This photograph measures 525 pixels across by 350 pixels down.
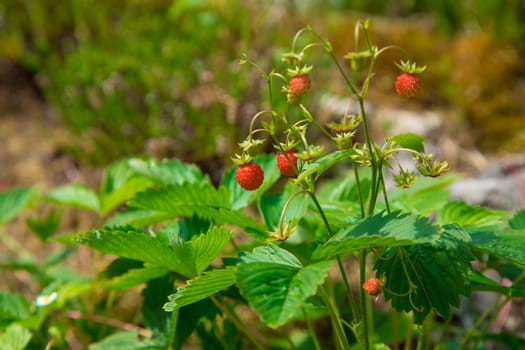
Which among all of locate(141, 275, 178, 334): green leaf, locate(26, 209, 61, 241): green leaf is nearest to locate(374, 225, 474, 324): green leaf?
locate(141, 275, 178, 334): green leaf

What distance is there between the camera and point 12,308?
1404 mm

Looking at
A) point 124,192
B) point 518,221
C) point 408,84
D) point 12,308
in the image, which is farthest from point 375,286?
point 12,308

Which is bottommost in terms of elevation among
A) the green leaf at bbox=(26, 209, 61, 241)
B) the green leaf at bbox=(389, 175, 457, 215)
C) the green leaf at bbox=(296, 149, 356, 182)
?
the green leaf at bbox=(26, 209, 61, 241)

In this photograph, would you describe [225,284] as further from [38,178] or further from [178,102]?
[38,178]

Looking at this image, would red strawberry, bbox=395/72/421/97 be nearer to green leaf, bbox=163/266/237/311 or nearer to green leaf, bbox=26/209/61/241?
green leaf, bbox=163/266/237/311

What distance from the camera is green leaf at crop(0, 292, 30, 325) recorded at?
137 centimetres

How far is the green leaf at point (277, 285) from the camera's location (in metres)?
0.77

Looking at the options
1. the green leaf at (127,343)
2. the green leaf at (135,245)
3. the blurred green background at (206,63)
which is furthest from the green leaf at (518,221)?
the blurred green background at (206,63)

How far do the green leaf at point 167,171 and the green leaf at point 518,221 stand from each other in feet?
2.07

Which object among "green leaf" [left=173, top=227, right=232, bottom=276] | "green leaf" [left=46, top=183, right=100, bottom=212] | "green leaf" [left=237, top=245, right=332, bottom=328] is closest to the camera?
"green leaf" [left=237, top=245, right=332, bottom=328]

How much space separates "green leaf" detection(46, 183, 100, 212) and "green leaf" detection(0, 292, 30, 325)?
0.93 feet

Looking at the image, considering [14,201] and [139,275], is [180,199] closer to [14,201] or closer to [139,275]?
[139,275]

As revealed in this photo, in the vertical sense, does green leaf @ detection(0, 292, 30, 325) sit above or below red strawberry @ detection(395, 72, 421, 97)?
below

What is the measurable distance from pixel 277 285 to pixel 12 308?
2.76 feet
